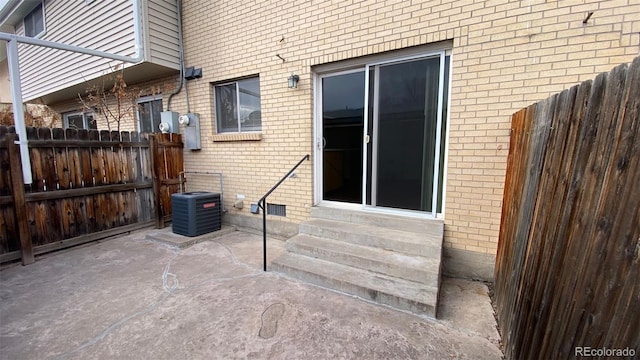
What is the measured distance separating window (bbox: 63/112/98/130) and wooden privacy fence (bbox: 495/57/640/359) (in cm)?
963

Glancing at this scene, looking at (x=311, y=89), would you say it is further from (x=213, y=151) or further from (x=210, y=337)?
(x=210, y=337)

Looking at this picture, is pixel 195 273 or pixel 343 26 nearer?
pixel 195 273

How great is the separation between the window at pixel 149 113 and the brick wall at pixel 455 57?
2.05 m

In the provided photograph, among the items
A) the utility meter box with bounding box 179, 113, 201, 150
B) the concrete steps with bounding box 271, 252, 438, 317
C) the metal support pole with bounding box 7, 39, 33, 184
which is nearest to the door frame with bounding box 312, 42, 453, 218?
the concrete steps with bounding box 271, 252, 438, 317

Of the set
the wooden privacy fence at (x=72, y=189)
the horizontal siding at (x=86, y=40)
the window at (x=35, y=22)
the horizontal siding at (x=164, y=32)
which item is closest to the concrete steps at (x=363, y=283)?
Result: the wooden privacy fence at (x=72, y=189)

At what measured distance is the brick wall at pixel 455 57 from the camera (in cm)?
240

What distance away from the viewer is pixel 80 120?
25.3ft

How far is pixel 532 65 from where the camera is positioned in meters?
2.55

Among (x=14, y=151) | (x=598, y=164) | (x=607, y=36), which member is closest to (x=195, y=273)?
(x=14, y=151)

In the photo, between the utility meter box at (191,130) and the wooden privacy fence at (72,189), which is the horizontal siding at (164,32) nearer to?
the utility meter box at (191,130)

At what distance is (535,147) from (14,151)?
18.5ft

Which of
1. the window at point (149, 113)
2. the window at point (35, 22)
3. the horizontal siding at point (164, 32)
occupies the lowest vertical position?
the window at point (149, 113)

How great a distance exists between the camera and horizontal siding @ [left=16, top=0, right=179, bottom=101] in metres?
4.55

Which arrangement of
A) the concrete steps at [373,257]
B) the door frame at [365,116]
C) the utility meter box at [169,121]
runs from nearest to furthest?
the concrete steps at [373,257]
the door frame at [365,116]
the utility meter box at [169,121]
